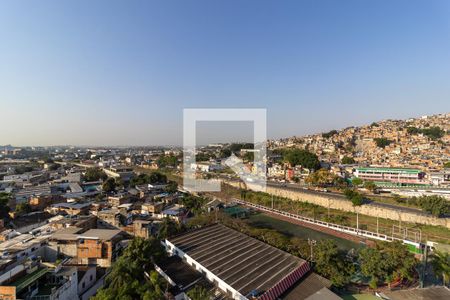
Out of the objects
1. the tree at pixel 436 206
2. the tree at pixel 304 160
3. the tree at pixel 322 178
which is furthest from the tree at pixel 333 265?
the tree at pixel 304 160

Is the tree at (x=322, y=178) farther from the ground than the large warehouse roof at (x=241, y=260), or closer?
farther from the ground

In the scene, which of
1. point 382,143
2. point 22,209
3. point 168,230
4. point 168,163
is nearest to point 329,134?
point 382,143

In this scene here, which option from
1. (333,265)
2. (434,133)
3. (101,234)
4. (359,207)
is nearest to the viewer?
(333,265)

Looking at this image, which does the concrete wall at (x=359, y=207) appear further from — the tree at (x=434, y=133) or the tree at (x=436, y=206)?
the tree at (x=434, y=133)

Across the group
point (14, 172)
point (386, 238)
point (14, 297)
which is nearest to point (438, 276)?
point (386, 238)

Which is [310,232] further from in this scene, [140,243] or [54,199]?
[54,199]

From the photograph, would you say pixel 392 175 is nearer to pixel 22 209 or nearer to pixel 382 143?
pixel 382 143
